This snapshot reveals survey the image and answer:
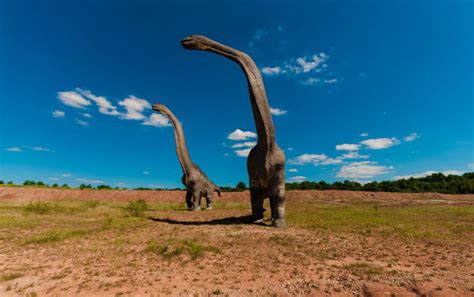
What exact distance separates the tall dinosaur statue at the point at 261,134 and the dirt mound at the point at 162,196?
27.3 m

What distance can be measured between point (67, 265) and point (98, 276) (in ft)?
4.61

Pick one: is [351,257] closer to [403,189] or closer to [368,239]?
[368,239]

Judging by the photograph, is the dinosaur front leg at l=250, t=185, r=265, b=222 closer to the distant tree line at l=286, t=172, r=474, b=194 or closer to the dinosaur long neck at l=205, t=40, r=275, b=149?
the dinosaur long neck at l=205, t=40, r=275, b=149

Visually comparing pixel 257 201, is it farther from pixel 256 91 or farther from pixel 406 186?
pixel 406 186

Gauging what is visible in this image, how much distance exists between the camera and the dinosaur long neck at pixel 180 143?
55.7ft

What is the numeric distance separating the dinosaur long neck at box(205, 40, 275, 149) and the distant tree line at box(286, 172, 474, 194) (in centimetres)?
4995

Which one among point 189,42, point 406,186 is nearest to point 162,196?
point 189,42

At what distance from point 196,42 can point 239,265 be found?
8024mm

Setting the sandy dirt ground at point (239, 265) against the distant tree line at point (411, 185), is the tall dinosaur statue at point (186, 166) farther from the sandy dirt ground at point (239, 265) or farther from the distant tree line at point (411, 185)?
the distant tree line at point (411, 185)

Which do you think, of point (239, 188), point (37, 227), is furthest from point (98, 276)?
point (239, 188)

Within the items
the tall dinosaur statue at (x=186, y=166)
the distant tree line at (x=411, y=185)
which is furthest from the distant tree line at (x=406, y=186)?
the tall dinosaur statue at (x=186, y=166)

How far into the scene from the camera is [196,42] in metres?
10.1

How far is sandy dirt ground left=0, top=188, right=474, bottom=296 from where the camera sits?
500 cm

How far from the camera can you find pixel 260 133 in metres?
10.4
